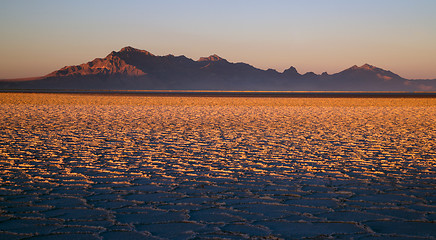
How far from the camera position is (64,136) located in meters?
10.1

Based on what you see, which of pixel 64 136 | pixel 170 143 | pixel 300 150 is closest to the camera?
pixel 300 150

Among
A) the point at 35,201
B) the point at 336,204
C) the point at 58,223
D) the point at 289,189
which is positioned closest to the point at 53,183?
the point at 35,201

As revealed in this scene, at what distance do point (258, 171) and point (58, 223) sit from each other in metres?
2.97

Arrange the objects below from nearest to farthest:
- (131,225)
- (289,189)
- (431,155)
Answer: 1. (131,225)
2. (289,189)
3. (431,155)

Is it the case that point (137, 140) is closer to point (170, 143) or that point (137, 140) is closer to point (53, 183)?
point (170, 143)

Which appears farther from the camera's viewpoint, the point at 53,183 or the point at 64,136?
the point at 64,136

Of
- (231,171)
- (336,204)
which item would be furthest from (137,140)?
(336,204)

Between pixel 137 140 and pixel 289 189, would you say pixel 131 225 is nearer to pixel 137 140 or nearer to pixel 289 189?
pixel 289 189

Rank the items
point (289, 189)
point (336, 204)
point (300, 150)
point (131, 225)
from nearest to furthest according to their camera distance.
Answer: point (131, 225)
point (336, 204)
point (289, 189)
point (300, 150)

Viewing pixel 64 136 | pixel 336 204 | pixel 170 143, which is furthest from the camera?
→ pixel 64 136

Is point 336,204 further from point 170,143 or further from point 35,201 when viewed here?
point 170,143

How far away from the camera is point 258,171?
612 centimetres

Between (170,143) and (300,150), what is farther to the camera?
(170,143)

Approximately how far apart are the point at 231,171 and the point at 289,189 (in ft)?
3.95
